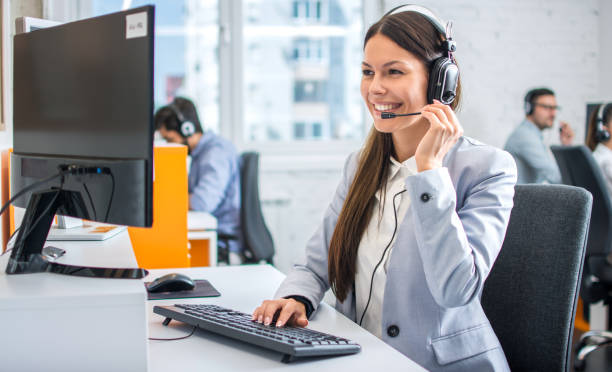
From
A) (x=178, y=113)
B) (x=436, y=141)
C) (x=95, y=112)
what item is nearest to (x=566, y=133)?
(x=178, y=113)

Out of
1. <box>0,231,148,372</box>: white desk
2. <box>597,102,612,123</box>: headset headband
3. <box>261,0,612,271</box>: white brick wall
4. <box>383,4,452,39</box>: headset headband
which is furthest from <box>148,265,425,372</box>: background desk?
<box>261,0,612,271</box>: white brick wall

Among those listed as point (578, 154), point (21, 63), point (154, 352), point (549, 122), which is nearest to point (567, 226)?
point (154, 352)

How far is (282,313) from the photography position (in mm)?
1027

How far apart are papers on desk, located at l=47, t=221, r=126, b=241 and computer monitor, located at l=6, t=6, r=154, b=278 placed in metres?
0.26

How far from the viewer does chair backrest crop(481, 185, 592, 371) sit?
41.0 inches

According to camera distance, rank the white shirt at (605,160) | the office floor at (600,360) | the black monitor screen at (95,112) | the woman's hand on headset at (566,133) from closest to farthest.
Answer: the black monitor screen at (95,112), the office floor at (600,360), the white shirt at (605,160), the woman's hand on headset at (566,133)

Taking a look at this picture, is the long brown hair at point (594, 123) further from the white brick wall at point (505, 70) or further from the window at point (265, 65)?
the window at point (265, 65)

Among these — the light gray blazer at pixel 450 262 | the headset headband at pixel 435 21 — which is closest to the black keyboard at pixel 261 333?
the light gray blazer at pixel 450 262

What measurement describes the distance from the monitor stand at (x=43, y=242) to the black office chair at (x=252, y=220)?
2154 mm

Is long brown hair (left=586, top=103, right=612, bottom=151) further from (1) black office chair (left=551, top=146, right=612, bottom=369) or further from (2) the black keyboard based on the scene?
(2) the black keyboard

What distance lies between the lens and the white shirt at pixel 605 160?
9.64ft

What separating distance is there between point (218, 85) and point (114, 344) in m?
3.48

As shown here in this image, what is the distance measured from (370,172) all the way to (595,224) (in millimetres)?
1626

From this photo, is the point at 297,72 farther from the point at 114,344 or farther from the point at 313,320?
the point at 114,344
